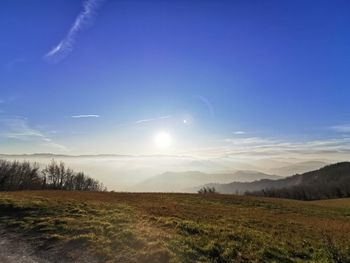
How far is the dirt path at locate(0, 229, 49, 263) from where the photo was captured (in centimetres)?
1523

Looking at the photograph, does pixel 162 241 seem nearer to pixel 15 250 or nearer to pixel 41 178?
pixel 15 250

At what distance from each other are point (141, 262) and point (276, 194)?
6317 inches

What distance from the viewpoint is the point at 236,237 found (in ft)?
63.0

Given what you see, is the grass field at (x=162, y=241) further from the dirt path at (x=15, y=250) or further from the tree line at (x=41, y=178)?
the tree line at (x=41, y=178)

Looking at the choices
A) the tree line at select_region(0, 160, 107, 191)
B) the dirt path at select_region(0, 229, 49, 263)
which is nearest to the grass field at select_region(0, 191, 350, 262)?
the dirt path at select_region(0, 229, 49, 263)

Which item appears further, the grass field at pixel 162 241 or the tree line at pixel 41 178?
the tree line at pixel 41 178

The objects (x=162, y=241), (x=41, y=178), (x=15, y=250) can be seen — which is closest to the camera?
(x=162, y=241)

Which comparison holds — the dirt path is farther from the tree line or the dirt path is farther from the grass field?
the tree line

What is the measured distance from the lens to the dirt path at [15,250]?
50.0ft

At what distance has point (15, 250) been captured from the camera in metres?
17.0

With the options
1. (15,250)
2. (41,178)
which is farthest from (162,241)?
(41,178)

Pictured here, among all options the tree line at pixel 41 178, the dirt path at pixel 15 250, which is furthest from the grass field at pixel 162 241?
the tree line at pixel 41 178

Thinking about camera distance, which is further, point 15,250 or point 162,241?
point 15,250

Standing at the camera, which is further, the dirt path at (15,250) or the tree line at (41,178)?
the tree line at (41,178)
